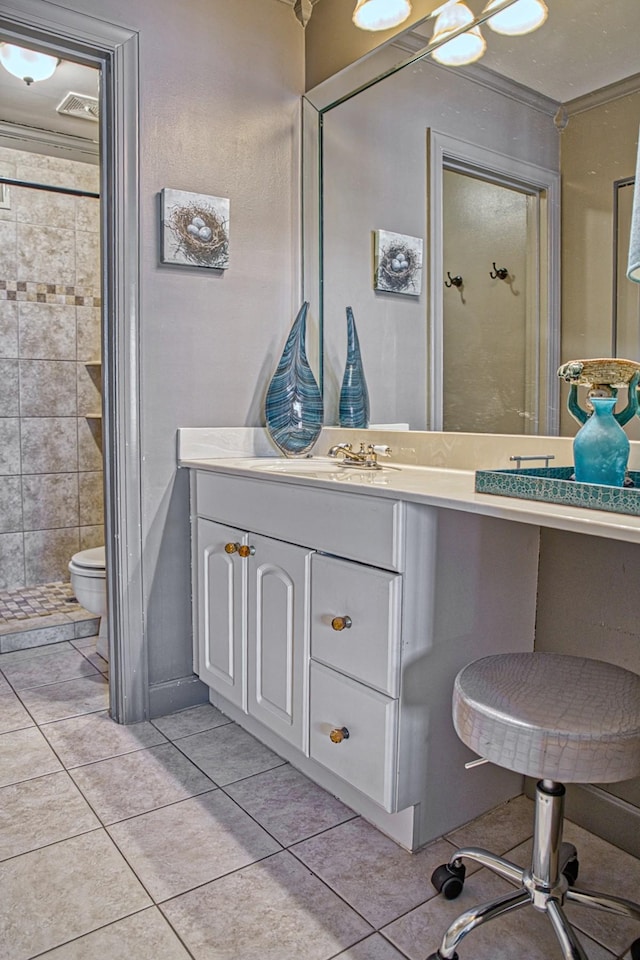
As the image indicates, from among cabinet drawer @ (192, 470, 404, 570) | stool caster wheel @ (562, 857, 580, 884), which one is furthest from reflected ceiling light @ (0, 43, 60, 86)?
stool caster wheel @ (562, 857, 580, 884)

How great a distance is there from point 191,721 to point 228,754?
268 millimetres

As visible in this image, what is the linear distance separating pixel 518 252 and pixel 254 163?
3.41 feet

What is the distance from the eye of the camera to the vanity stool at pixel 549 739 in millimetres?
1072

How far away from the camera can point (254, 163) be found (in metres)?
2.35

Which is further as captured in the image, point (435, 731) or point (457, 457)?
point (457, 457)

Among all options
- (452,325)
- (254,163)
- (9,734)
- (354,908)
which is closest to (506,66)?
(452,325)

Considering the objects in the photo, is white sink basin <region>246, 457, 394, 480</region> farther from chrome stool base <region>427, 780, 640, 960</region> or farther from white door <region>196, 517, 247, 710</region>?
chrome stool base <region>427, 780, 640, 960</region>

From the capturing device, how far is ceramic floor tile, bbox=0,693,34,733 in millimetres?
2178

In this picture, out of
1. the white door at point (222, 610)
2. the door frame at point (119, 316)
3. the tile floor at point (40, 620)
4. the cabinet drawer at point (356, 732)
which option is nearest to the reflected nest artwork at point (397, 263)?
the door frame at point (119, 316)

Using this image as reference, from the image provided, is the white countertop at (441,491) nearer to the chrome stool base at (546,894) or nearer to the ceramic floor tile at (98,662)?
the chrome stool base at (546,894)

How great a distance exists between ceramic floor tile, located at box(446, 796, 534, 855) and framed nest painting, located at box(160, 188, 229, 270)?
5.75 feet

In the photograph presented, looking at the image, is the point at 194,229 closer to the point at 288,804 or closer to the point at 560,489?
the point at 560,489

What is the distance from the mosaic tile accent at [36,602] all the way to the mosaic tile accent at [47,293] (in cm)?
146

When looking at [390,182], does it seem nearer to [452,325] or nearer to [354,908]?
[452,325]
